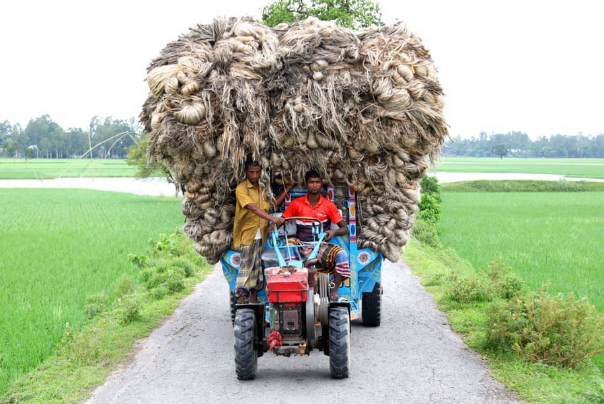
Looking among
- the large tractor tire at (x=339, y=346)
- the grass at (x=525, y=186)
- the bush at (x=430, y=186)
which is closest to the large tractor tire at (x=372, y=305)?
the large tractor tire at (x=339, y=346)

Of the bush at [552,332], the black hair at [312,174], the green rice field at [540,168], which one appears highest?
the black hair at [312,174]

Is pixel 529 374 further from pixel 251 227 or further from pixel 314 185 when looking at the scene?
pixel 251 227

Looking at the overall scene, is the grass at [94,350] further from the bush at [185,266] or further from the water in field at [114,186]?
the water in field at [114,186]

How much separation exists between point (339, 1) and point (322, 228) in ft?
68.0

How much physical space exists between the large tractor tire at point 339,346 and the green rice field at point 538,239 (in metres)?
2.78

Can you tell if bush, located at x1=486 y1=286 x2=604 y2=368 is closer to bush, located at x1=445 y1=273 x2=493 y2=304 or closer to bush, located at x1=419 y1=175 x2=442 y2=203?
bush, located at x1=445 y1=273 x2=493 y2=304

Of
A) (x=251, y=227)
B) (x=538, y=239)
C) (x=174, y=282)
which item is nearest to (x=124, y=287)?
(x=174, y=282)

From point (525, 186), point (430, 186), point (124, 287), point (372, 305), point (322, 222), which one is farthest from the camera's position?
point (525, 186)

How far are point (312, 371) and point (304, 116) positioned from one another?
8.51 feet

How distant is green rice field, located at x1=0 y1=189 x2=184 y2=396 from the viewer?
25.1ft

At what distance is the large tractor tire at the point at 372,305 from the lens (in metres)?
8.63

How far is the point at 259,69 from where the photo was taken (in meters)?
7.67

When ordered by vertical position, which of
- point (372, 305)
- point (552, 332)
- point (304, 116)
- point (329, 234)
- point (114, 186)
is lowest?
point (114, 186)

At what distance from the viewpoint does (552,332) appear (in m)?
6.78
